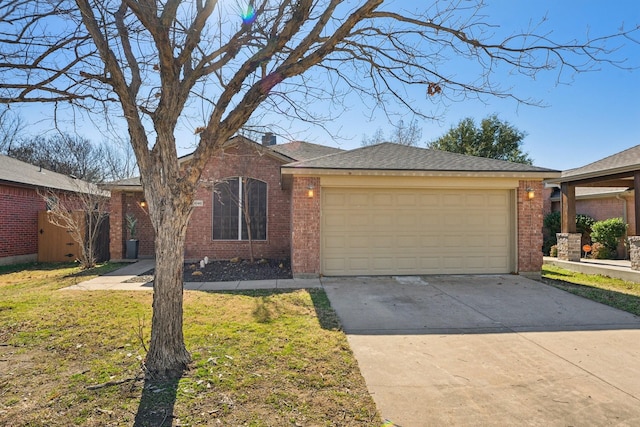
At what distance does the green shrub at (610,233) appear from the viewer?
11.4 metres

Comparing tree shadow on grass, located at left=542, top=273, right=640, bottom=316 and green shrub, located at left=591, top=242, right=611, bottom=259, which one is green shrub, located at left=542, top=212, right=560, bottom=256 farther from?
tree shadow on grass, located at left=542, top=273, right=640, bottom=316

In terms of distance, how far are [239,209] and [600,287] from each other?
10329 mm

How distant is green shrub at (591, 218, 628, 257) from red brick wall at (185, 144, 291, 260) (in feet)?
34.9

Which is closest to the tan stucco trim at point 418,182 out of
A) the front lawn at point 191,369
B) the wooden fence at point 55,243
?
the front lawn at point 191,369

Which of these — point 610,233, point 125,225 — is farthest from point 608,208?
point 125,225

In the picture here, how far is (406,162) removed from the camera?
29.5 ft

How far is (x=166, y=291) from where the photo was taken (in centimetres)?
343

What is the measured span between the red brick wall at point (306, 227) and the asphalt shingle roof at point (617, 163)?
7.74 meters

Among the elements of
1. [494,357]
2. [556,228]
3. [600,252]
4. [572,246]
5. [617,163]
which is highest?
[617,163]

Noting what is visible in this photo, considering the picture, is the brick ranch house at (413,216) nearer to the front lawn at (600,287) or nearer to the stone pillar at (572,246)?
the front lawn at (600,287)

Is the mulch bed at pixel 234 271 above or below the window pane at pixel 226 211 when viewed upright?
below

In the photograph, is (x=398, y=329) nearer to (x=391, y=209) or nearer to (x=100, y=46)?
(x=391, y=209)

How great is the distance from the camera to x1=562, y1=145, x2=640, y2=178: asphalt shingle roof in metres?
8.70

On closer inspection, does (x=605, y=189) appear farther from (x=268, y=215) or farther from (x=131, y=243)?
(x=131, y=243)
